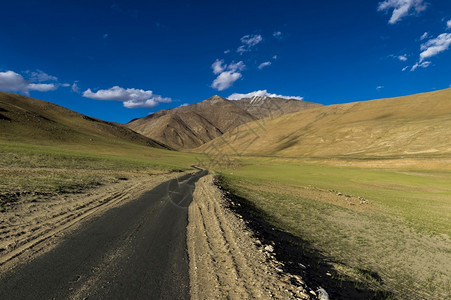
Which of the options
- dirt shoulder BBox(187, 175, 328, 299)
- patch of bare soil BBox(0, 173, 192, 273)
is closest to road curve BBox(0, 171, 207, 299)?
dirt shoulder BBox(187, 175, 328, 299)

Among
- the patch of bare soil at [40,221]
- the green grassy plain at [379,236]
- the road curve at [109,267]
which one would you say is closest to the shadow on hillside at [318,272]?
the green grassy plain at [379,236]

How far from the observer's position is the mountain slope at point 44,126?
354 ft

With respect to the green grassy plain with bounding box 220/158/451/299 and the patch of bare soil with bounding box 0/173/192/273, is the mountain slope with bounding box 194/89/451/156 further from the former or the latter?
the patch of bare soil with bounding box 0/173/192/273

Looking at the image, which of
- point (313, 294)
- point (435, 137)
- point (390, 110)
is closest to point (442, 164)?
point (435, 137)

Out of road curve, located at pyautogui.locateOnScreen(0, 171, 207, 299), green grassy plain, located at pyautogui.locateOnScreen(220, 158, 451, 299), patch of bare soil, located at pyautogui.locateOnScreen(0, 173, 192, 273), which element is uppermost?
patch of bare soil, located at pyautogui.locateOnScreen(0, 173, 192, 273)

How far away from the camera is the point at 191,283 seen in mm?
6641

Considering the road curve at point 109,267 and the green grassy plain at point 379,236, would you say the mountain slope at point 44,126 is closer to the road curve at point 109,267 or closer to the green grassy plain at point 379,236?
the road curve at point 109,267

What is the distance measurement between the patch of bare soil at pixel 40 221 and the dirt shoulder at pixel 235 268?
538 centimetres

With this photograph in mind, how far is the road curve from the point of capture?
19.7 ft

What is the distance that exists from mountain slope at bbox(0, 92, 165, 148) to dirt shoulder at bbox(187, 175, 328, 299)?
118 meters

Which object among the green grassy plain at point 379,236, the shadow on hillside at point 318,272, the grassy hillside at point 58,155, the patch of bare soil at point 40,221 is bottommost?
the green grassy plain at point 379,236

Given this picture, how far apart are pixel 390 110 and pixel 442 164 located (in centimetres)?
13799

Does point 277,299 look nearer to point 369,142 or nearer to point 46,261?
point 46,261

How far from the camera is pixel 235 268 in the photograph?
759 cm
